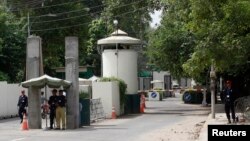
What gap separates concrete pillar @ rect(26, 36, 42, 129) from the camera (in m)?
22.5

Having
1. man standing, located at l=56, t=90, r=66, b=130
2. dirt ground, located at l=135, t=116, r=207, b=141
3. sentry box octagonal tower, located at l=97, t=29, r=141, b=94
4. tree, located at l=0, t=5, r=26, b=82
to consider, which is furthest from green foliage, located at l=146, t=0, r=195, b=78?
dirt ground, located at l=135, t=116, r=207, b=141

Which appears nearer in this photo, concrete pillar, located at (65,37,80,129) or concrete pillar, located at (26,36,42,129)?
concrete pillar, located at (26,36,42,129)

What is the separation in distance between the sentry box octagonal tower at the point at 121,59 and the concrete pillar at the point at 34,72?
1093cm

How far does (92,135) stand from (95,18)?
5704 centimetres

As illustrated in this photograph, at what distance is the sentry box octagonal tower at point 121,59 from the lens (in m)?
33.7

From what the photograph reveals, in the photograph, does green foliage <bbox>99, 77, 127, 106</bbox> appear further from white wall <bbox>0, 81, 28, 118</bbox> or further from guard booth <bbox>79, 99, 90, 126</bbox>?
guard booth <bbox>79, 99, 90, 126</bbox>

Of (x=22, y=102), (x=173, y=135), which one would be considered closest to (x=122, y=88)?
(x=22, y=102)

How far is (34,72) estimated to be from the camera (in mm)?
23203

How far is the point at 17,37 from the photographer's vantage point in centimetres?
4322

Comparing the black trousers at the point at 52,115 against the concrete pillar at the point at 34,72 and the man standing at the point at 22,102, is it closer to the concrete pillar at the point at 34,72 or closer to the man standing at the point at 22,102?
the concrete pillar at the point at 34,72

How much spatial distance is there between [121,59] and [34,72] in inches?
440

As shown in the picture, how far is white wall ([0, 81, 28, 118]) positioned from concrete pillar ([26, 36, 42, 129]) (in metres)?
8.88

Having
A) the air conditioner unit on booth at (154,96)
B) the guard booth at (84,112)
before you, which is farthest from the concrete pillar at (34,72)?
the air conditioner unit on booth at (154,96)

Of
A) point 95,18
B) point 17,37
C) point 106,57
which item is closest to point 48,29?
point 17,37
